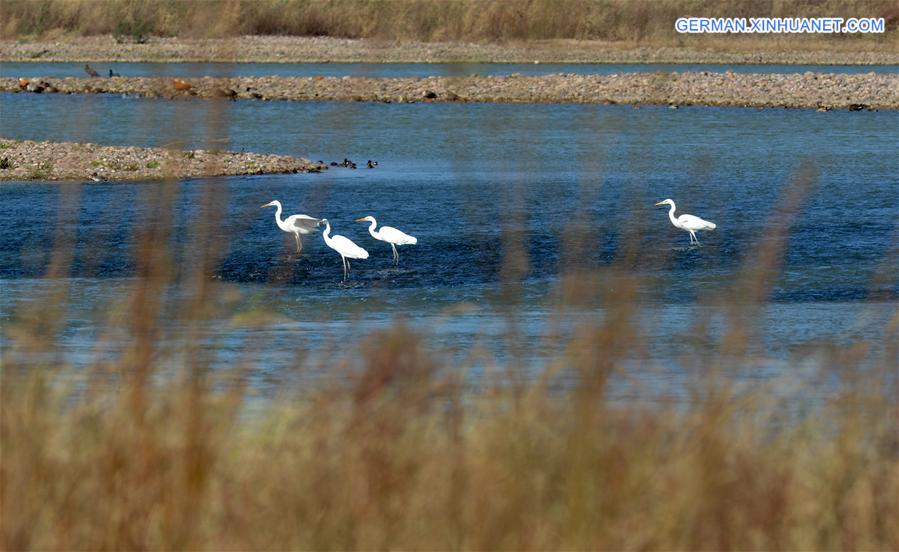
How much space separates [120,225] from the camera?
20.0 meters

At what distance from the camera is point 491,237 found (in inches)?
750

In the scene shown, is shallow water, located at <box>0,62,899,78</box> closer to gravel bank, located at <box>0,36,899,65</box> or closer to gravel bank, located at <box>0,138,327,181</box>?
gravel bank, located at <box>0,36,899,65</box>

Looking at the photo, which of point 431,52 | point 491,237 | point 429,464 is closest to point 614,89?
point 431,52

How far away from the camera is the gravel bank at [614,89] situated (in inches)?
1988

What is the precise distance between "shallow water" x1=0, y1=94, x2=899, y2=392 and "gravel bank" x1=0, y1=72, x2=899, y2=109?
13553mm

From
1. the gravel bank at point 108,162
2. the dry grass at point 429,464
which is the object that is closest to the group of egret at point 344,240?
the gravel bank at point 108,162

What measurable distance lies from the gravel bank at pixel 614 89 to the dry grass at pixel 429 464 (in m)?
41.8

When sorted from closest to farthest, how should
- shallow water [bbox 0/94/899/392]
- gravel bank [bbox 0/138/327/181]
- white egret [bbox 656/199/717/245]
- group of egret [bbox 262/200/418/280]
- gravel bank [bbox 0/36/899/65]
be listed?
shallow water [bbox 0/94/899/392], group of egret [bbox 262/200/418/280], white egret [bbox 656/199/717/245], gravel bank [bbox 0/138/327/181], gravel bank [bbox 0/36/899/65]

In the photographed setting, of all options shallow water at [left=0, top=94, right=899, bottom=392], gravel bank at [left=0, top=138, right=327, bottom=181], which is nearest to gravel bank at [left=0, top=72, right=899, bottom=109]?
shallow water at [left=0, top=94, right=899, bottom=392]

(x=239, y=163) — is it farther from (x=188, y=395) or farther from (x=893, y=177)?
(x=188, y=395)

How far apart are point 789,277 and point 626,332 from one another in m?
11.6

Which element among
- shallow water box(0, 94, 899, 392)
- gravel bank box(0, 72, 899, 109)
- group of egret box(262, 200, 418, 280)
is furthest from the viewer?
gravel bank box(0, 72, 899, 109)

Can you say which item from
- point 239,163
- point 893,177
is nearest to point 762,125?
point 893,177

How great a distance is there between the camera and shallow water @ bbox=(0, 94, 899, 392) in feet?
19.6
